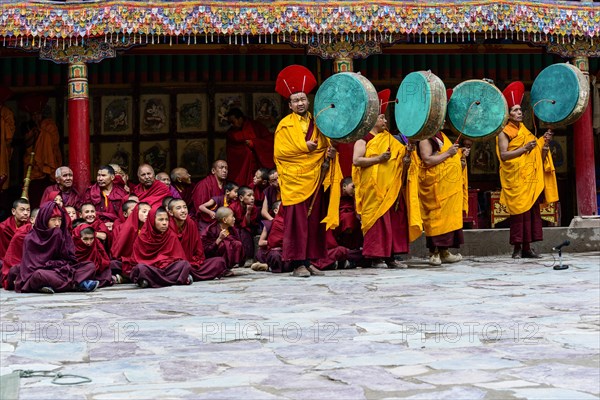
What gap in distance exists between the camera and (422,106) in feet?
31.7

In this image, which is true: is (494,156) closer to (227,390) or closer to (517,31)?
(517,31)

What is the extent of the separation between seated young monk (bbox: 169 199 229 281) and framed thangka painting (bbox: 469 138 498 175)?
6.38 metres

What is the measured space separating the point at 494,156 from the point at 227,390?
447 inches

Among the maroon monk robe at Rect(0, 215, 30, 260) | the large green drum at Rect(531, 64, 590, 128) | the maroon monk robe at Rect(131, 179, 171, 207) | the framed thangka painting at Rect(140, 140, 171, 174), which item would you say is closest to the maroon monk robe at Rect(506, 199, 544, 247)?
the large green drum at Rect(531, 64, 590, 128)

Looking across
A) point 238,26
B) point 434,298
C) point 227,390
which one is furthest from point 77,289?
point 227,390

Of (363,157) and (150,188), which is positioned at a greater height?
(363,157)

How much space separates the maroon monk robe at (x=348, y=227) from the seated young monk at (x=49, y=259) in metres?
2.79

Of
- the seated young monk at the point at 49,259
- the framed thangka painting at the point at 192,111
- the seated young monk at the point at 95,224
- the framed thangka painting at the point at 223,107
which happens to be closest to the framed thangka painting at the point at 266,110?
the framed thangka painting at the point at 223,107

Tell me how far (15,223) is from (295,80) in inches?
116

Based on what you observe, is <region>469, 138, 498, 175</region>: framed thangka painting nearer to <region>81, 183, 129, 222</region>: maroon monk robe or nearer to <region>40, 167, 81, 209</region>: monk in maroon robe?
<region>81, 183, 129, 222</region>: maroon monk robe

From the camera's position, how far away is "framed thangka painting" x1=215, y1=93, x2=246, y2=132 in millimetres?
14820

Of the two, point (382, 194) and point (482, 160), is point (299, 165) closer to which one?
point (382, 194)

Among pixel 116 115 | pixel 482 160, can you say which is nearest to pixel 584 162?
pixel 482 160

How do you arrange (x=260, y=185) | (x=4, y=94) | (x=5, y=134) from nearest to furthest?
(x=260, y=185) < (x=4, y=94) < (x=5, y=134)
